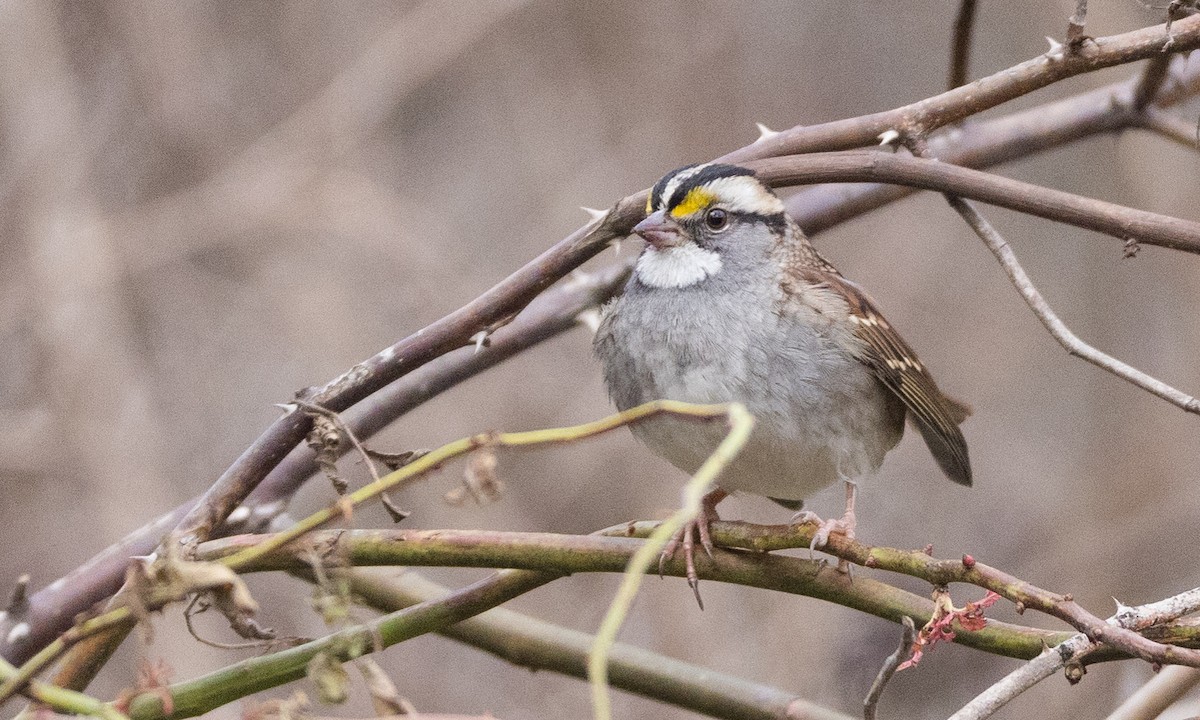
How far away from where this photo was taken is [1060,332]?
2270 mm

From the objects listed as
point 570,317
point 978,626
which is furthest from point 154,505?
point 978,626

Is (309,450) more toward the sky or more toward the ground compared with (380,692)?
more toward the sky

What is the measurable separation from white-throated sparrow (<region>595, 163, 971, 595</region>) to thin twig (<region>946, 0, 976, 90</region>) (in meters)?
0.53

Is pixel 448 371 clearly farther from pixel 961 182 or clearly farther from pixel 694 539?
pixel 961 182

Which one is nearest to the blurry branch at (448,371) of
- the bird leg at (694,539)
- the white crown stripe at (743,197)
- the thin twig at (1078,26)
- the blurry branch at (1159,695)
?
the white crown stripe at (743,197)

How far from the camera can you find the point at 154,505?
4.84 meters

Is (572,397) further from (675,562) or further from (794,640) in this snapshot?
(675,562)

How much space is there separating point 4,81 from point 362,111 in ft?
4.93

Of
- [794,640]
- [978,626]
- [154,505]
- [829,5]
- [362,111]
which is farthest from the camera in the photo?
[829,5]

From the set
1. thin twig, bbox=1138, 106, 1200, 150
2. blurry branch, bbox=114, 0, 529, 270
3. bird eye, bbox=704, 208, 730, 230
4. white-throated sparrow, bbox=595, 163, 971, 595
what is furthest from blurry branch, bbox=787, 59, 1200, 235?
blurry branch, bbox=114, 0, 529, 270

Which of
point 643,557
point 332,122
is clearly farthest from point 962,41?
point 332,122

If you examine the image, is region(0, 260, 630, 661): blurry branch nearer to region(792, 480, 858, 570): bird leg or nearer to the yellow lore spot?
the yellow lore spot

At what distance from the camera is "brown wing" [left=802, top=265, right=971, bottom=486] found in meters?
2.99

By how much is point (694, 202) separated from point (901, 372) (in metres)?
0.66
